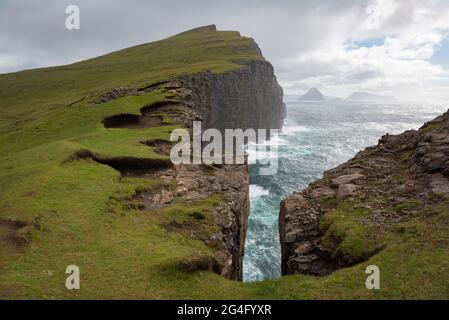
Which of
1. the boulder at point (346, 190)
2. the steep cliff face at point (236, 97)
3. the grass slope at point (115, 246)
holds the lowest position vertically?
the grass slope at point (115, 246)

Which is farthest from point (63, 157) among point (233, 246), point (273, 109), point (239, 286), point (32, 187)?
point (273, 109)

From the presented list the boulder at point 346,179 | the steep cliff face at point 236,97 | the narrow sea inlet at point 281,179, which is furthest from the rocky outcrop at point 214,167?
the narrow sea inlet at point 281,179

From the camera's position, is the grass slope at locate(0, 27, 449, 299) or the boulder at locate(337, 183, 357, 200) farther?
the boulder at locate(337, 183, 357, 200)

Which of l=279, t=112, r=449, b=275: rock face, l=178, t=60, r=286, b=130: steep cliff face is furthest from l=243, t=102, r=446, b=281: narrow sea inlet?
l=279, t=112, r=449, b=275: rock face

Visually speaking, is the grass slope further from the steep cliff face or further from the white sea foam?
the white sea foam

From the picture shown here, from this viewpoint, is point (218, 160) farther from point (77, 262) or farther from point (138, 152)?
point (77, 262)

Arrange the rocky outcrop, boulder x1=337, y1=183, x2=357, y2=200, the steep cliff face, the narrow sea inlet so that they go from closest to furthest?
the rocky outcrop, boulder x1=337, y1=183, x2=357, y2=200, the narrow sea inlet, the steep cliff face

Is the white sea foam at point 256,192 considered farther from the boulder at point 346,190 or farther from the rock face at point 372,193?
the boulder at point 346,190
